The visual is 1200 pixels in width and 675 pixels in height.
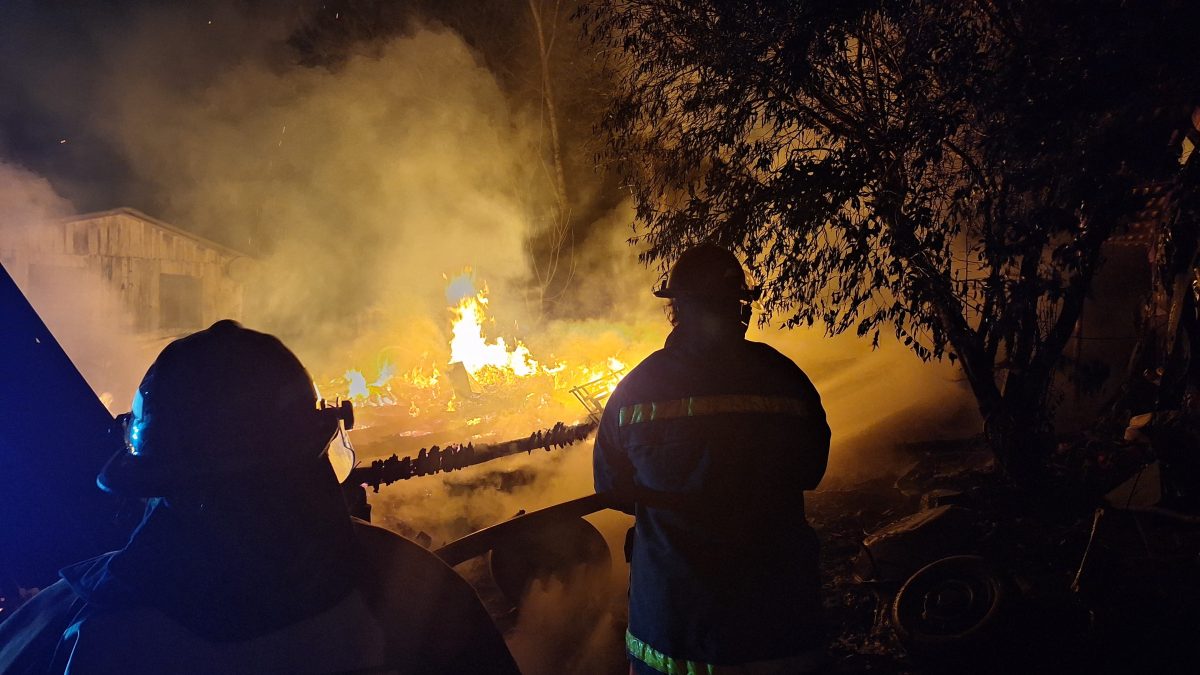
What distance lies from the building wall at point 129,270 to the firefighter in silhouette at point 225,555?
1455 cm

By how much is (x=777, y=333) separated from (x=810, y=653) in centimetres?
1199

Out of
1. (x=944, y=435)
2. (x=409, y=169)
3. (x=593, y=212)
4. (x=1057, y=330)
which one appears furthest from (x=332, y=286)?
(x=1057, y=330)

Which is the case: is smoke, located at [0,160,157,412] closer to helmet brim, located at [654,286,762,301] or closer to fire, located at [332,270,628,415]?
fire, located at [332,270,628,415]

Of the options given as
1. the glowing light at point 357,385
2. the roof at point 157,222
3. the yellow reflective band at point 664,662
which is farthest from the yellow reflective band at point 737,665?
the roof at point 157,222

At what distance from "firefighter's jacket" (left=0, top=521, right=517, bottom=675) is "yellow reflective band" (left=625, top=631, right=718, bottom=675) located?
2.98 ft

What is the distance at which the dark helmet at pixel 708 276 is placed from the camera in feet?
8.04

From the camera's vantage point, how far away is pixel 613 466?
2.54 meters

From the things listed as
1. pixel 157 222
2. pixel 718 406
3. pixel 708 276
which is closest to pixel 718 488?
pixel 718 406

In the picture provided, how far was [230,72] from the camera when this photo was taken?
20094 mm

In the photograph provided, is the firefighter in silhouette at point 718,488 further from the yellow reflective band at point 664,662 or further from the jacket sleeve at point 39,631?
A: the jacket sleeve at point 39,631

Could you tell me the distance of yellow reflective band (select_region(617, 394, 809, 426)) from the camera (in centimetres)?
235

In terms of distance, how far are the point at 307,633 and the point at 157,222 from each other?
20743mm

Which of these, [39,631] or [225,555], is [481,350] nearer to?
[39,631]

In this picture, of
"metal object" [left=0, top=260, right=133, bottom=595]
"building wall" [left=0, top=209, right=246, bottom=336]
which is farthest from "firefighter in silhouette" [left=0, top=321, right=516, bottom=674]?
"building wall" [left=0, top=209, right=246, bottom=336]
